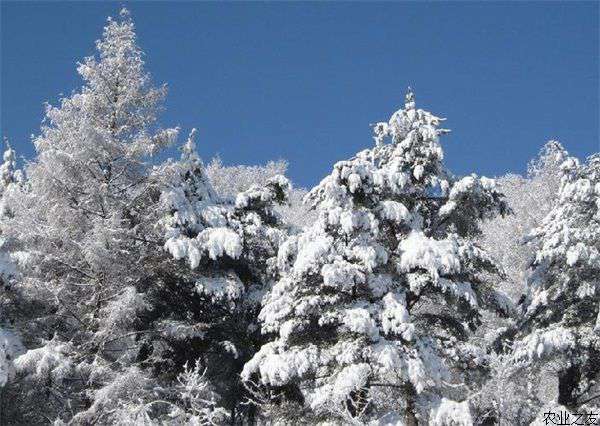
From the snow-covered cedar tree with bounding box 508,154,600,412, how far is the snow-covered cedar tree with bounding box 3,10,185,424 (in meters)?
10.2

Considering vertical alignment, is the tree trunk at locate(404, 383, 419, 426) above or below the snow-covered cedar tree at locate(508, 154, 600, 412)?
below

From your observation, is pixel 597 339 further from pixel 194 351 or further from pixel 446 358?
pixel 194 351

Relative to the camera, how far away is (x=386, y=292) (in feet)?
57.1

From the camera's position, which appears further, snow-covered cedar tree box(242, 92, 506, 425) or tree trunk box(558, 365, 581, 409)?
tree trunk box(558, 365, 581, 409)

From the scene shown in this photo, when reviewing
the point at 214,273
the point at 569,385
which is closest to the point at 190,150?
the point at 214,273

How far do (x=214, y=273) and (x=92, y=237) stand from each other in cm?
462

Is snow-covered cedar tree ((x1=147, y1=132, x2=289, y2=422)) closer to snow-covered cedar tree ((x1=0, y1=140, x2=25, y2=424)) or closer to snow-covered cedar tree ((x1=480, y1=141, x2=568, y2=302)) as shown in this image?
snow-covered cedar tree ((x1=0, y1=140, x2=25, y2=424))

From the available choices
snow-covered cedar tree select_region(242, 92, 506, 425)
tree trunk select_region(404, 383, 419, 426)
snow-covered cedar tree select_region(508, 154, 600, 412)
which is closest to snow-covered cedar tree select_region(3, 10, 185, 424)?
snow-covered cedar tree select_region(242, 92, 506, 425)

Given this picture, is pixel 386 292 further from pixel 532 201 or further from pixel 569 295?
pixel 532 201

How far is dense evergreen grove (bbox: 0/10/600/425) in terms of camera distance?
54.5 ft

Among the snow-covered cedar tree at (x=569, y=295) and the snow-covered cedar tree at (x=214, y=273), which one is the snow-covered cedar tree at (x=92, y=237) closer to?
the snow-covered cedar tree at (x=214, y=273)

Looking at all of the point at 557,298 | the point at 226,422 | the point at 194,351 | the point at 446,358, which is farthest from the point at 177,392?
the point at 557,298

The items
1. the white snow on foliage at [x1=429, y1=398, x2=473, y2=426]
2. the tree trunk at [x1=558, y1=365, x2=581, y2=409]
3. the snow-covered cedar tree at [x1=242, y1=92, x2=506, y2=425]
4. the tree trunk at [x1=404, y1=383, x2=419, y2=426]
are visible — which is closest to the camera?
the white snow on foliage at [x1=429, y1=398, x2=473, y2=426]

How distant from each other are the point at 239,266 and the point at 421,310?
5941 millimetres
